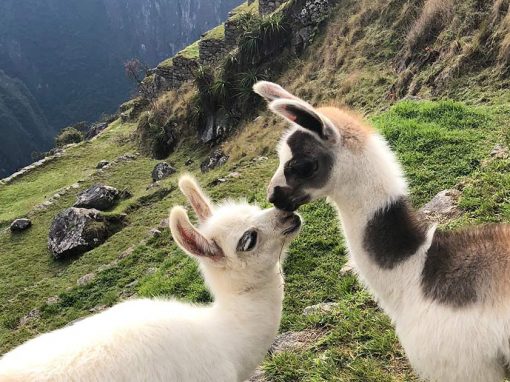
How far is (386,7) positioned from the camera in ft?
62.6

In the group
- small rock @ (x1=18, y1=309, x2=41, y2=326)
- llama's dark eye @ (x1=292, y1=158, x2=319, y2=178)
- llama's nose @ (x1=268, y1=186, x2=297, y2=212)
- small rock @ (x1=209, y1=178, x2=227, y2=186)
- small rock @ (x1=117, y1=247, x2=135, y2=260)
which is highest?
llama's dark eye @ (x1=292, y1=158, x2=319, y2=178)

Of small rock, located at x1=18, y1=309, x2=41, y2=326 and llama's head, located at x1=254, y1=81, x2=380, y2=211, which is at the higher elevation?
llama's head, located at x1=254, y1=81, x2=380, y2=211

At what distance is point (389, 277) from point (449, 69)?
10.2 meters

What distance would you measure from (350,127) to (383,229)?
71 cm

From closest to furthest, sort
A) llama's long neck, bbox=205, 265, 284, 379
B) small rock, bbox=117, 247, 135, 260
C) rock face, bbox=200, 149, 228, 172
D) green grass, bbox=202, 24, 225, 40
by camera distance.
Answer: llama's long neck, bbox=205, 265, 284, 379 → small rock, bbox=117, 247, 135, 260 → rock face, bbox=200, 149, 228, 172 → green grass, bbox=202, 24, 225, 40

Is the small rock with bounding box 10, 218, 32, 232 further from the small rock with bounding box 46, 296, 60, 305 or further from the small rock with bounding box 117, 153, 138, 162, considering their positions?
the small rock with bounding box 117, 153, 138, 162

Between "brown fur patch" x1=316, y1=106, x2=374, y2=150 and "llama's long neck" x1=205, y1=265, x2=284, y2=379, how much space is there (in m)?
1.08

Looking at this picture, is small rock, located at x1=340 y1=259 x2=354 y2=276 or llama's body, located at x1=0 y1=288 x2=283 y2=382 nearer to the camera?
llama's body, located at x1=0 y1=288 x2=283 y2=382

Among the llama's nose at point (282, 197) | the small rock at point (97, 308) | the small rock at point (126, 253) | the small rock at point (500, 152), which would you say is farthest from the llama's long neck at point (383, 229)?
the small rock at point (126, 253)

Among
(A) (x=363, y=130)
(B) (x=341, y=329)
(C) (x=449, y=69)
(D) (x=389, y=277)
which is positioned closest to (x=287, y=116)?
(A) (x=363, y=130)

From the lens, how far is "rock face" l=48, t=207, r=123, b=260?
583 inches

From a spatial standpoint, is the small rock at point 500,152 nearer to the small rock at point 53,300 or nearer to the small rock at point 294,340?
the small rock at point 294,340

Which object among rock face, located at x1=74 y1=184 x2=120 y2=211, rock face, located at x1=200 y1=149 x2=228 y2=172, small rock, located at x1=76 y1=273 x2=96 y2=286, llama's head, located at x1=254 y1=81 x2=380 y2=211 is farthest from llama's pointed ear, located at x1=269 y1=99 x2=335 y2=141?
rock face, located at x1=74 y1=184 x2=120 y2=211

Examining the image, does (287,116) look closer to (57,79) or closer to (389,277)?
(389,277)
